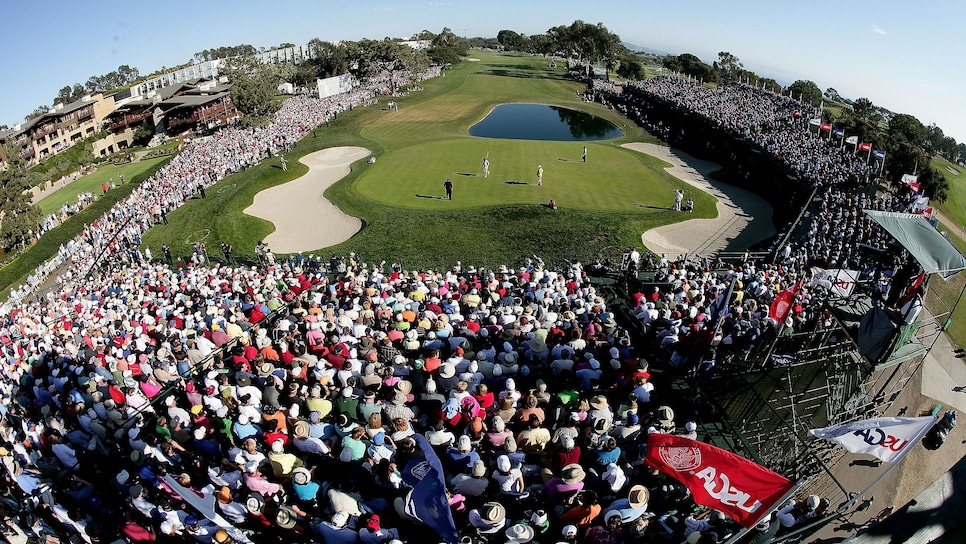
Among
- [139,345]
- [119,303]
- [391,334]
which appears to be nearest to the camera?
[391,334]

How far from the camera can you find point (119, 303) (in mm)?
18359

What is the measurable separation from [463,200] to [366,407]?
77.8 feet

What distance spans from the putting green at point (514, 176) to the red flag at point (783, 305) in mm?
18686

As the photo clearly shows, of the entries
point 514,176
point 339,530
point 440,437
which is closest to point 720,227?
point 514,176

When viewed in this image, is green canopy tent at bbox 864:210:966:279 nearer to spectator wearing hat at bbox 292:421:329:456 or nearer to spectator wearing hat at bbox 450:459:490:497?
spectator wearing hat at bbox 450:459:490:497

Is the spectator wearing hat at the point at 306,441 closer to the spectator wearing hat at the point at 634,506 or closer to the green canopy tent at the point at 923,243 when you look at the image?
the spectator wearing hat at the point at 634,506

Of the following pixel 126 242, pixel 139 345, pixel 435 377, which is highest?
pixel 435 377

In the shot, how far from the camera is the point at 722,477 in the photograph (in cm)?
674

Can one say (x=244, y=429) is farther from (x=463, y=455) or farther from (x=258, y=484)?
(x=463, y=455)

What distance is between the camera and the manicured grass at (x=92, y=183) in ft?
169

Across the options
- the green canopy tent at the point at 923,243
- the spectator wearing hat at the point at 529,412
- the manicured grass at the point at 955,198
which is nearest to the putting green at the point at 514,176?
the manicured grass at the point at 955,198

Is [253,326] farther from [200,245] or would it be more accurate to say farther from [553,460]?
[200,245]

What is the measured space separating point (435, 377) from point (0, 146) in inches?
3145

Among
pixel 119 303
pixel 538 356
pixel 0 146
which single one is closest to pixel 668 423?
pixel 538 356
